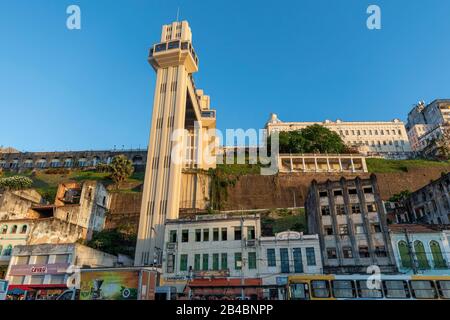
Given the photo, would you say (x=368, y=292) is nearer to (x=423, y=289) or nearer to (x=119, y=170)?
(x=423, y=289)

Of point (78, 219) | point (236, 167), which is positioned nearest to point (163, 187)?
point (78, 219)

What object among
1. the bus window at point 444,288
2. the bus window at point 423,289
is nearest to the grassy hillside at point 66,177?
the bus window at point 423,289

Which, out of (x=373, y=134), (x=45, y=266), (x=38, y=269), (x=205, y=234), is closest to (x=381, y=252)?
(x=205, y=234)

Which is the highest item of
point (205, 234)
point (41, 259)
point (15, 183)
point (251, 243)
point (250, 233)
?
point (15, 183)

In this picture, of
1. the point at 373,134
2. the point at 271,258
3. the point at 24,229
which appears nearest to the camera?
the point at 271,258

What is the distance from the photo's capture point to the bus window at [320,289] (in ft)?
80.0

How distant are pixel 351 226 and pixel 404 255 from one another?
676 centimetres

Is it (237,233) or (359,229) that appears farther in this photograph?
(359,229)

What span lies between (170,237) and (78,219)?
72.9 ft

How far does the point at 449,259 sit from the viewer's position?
37781mm

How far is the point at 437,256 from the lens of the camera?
38062mm

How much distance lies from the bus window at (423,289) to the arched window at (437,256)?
57.1 ft

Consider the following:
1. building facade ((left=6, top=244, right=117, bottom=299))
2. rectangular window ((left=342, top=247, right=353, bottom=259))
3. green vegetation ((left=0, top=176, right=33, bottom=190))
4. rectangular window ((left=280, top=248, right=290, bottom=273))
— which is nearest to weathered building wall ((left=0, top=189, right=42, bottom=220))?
building facade ((left=6, top=244, right=117, bottom=299))

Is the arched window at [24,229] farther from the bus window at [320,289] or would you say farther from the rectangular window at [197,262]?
the bus window at [320,289]
